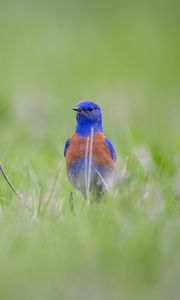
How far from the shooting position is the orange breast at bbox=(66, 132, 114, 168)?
4.05 metres

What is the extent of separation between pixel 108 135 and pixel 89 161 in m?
2.22

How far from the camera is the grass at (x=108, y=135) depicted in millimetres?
2824

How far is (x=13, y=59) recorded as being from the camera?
30.8 feet

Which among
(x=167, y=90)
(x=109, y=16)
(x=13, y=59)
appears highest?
(x=109, y=16)

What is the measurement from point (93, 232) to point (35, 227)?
309 mm

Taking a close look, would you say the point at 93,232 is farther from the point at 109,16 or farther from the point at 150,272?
the point at 109,16

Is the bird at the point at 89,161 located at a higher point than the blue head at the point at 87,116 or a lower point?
lower

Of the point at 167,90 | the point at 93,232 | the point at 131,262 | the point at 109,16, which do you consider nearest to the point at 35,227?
the point at 93,232

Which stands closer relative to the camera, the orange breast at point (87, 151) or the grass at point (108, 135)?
the grass at point (108, 135)

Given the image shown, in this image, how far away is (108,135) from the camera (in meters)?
6.20

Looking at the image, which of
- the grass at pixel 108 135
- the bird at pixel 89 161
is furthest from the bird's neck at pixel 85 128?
the grass at pixel 108 135

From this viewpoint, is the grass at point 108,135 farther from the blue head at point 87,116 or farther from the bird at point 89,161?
the blue head at point 87,116

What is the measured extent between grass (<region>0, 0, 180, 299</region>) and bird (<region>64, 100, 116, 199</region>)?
0.09m

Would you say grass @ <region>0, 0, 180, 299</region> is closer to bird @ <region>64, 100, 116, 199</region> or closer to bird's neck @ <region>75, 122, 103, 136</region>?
bird @ <region>64, 100, 116, 199</region>
